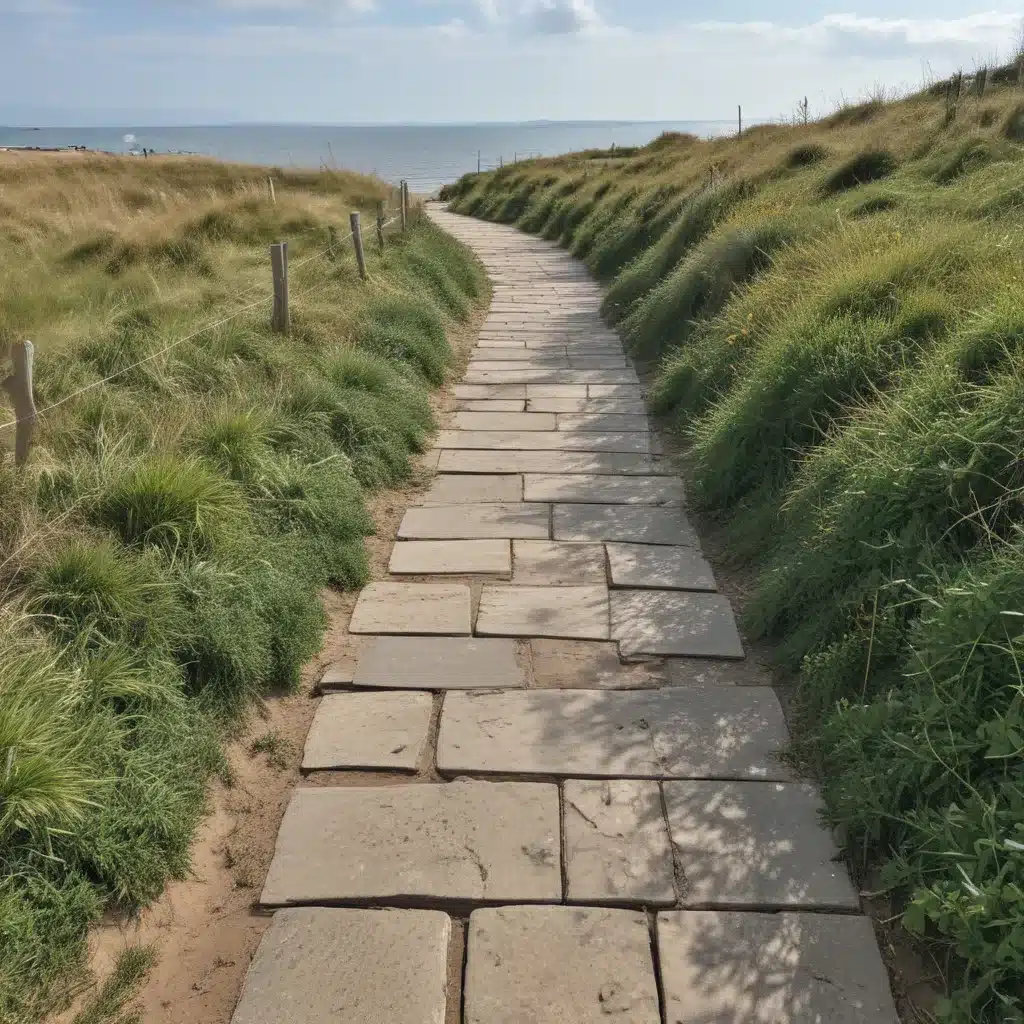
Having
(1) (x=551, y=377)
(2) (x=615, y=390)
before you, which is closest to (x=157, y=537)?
(2) (x=615, y=390)

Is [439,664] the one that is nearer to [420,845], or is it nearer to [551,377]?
[420,845]

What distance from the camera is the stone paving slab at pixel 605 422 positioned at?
6.45m

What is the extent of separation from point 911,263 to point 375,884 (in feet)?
15.0

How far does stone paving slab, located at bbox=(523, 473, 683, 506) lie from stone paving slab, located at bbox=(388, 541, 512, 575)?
73 cm

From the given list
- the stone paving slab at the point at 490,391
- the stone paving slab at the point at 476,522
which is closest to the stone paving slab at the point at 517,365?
the stone paving slab at the point at 490,391

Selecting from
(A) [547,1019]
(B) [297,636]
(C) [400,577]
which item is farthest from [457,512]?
(A) [547,1019]

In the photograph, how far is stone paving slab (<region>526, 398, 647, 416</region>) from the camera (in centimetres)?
684

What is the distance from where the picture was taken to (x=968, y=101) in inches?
484

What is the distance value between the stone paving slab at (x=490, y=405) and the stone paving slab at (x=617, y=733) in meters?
3.89

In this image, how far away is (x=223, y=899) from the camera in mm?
2428

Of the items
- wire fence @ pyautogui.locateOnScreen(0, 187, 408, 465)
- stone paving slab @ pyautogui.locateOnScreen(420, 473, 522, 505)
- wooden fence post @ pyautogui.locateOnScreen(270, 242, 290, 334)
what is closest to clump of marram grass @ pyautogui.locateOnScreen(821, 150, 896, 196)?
wire fence @ pyautogui.locateOnScreen(0, 187, 408, 465)

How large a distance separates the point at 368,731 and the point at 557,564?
4.97 feet

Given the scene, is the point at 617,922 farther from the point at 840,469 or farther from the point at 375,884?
the point at 840,469

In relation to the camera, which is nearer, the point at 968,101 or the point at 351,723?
the point at 351,723
